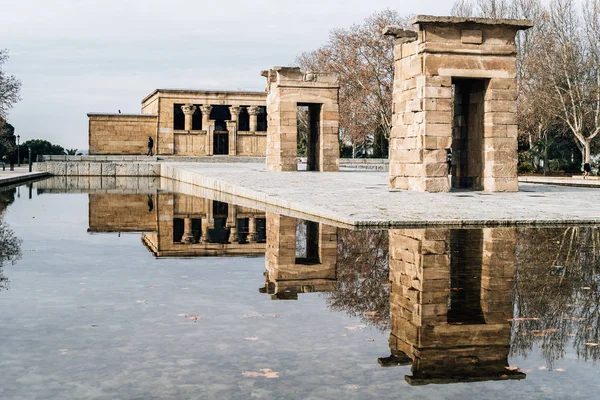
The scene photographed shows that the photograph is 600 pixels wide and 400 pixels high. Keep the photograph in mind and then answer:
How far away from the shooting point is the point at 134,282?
279 inches

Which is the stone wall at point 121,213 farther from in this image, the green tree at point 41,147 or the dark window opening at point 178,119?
the green tree at point 41,147

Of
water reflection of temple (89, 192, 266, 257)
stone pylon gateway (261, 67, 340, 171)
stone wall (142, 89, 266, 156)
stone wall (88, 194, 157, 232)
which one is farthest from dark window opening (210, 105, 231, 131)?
water reflection of temple (89, 192, 266, 257)

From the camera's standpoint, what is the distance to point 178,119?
57.3m

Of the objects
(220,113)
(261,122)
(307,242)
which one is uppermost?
(220,113)

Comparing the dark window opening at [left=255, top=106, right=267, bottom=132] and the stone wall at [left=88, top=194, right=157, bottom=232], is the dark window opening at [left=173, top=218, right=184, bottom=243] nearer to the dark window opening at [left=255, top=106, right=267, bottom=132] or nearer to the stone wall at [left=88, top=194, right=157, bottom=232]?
the stone wall at [left=88, top=194, right=157, bottom=232]

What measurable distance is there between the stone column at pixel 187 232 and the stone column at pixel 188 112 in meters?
40.6

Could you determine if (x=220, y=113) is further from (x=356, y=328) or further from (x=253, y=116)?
(x=356, y=328)

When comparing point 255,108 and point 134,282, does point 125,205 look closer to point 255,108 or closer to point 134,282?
point 134,282

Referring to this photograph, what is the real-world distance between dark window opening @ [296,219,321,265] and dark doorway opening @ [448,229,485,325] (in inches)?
59.6

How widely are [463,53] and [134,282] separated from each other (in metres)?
12.7

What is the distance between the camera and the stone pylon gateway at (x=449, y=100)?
17.7 m

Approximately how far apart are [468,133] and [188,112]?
36704 millimetres

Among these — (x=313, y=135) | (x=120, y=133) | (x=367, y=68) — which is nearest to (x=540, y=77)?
(x=367, y=68)

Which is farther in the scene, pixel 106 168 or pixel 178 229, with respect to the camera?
pixel 106 168
